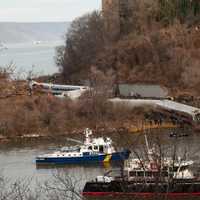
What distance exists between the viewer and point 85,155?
19.2 metres

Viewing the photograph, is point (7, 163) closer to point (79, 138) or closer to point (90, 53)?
point (79, 138)

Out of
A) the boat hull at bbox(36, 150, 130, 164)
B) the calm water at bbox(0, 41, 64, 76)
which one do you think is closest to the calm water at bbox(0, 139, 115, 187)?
the boat hull at bbox(36, 150, 130, 164)

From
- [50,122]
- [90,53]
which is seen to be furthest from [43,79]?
[50,122]

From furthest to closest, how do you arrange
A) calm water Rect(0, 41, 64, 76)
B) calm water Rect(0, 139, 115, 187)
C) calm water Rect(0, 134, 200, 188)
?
1. calm water Rect(0, 41, 64, 76)
2. calm water Rect(0, 134, 200, 188)
3. calm water Rect(0, 139, 115, 187)

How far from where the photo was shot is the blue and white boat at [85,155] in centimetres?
1894

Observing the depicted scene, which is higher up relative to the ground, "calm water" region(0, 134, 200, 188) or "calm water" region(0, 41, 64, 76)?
"calm water" region(0, 41, 64, 76)

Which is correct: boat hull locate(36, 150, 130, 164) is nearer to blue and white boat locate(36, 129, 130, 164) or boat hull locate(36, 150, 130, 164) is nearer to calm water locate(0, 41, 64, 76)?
blue and white boat locate(36, 129, 130, 164)

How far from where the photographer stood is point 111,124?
24375 mm

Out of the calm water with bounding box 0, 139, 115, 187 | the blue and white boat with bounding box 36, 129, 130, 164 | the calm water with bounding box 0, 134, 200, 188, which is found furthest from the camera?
the blue and white boat with bounding box 36, 129, 130, 164

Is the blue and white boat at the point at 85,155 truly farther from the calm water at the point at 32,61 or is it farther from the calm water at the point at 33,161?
the calm water at the point at 32,61

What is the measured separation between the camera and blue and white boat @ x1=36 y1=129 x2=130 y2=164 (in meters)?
18.9

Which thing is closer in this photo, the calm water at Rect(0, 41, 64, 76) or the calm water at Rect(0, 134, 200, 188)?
the calm water at Rect(0, 134, 200, 188)

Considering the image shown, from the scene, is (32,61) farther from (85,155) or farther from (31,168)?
(31,168)

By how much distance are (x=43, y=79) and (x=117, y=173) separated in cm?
1760
